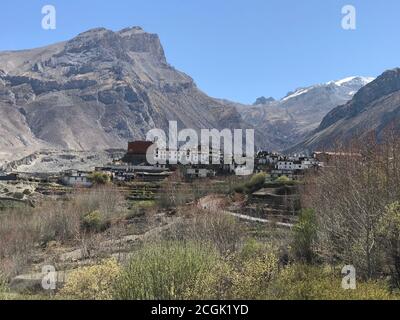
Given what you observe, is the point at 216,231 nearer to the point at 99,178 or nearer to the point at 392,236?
the point at 392,236

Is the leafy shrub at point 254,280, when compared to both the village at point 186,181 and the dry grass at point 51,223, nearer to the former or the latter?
the dry grass at point 51,223

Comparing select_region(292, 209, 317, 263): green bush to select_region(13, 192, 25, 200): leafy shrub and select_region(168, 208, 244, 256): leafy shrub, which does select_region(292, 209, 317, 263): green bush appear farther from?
select_region(13, 192, 25, 200): leafy shrub

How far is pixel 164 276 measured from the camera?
15.2 m

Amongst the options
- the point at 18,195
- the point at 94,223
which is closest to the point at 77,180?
the point at 18,195

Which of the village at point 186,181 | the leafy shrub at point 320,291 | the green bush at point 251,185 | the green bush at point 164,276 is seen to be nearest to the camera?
the leafy shrub at point 320,291

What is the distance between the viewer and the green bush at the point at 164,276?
14.9m

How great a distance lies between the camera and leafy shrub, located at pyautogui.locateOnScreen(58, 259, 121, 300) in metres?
16.2

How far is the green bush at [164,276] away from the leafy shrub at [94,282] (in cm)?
61

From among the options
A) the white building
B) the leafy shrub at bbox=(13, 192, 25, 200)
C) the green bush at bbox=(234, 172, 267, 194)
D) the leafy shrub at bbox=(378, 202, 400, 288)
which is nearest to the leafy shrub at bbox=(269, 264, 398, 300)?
the leafy shrub at bbox=(378, 202, 400, 288)

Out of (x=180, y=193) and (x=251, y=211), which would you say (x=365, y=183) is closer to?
(x=251, y=211)

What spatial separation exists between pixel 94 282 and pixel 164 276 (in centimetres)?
281

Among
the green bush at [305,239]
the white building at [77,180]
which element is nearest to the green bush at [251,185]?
the white building at [77,180]

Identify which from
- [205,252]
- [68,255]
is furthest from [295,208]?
[205,252]

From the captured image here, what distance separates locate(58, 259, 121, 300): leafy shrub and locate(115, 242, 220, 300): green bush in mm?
605
